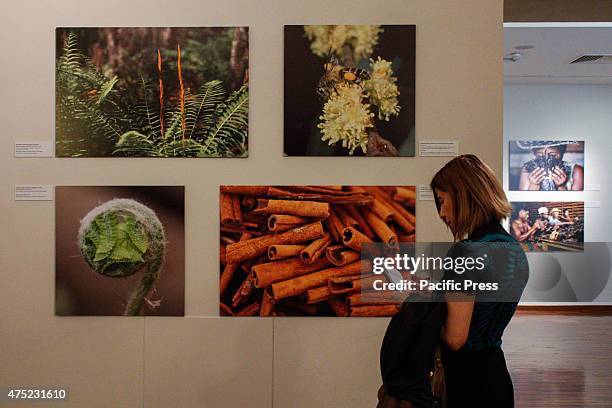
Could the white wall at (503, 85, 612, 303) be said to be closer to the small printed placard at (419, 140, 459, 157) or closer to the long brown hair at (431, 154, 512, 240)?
the small printed placard at (419, 140, 459, 157)

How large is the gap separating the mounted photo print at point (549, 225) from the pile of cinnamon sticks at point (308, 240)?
19.9 ft

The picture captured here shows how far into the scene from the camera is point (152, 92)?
3.13 m

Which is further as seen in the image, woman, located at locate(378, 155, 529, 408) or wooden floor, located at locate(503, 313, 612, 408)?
wooden floor, located at locate(503, 313, 612, 408)

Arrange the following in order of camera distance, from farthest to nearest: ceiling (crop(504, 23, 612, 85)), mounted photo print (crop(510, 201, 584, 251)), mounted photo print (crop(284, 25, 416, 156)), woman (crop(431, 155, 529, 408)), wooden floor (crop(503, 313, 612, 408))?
mounted photo print (crop(510, 201, 584, 251))
ceiling (crop(504, 23, 612, 85))
wooden floor (crop(503, 313, 612, 408))
mounted photo print (crop(284, 25, 416, 156))
woman (crop(431, 155, 529, 408))

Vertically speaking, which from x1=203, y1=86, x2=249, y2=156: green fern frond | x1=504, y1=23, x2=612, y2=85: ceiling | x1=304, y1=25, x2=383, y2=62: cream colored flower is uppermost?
x1=504, y1=23, x2=612, y2=85: ceiling

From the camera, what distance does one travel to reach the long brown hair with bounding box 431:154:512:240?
1.83 metres

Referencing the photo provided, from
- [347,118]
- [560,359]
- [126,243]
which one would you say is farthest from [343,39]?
[560,359]

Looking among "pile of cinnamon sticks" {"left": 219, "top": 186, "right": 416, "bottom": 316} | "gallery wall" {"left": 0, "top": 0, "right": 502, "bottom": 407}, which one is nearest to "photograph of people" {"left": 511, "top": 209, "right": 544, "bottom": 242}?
"gallery wall" {"left": 0, "top": 0, "right": 502, "bottom": 407}

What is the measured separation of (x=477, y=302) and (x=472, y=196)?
1.01 ft

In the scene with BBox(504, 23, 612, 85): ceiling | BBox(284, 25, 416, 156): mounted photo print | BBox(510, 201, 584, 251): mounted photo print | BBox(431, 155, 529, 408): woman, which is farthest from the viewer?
BBox(510, 201, 584, 251): mounted photo print

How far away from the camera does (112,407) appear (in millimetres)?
3139

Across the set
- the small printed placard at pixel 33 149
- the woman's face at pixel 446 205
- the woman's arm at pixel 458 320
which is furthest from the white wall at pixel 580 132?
the woman's arm at pixel 458 320

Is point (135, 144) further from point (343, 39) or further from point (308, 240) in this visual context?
point (343, 39)

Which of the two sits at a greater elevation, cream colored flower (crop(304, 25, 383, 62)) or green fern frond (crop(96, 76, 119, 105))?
cream colored flower (crop(304, 25, 383, 62))
